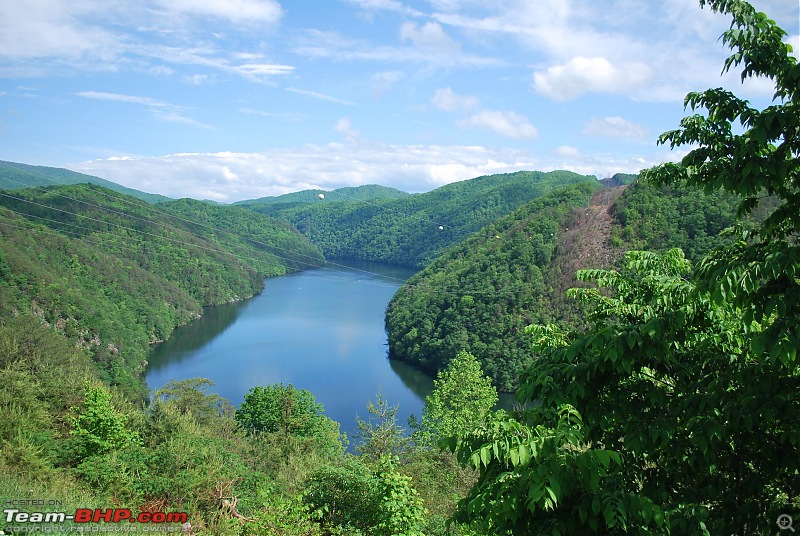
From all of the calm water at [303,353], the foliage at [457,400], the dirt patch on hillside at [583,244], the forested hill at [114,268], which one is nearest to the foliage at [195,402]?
the forested hill at [114,268]

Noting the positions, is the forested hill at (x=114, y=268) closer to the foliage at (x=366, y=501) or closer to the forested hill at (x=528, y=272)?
the forested hill at (x=528, y=272)

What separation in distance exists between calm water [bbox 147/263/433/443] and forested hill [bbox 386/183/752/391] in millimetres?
4309

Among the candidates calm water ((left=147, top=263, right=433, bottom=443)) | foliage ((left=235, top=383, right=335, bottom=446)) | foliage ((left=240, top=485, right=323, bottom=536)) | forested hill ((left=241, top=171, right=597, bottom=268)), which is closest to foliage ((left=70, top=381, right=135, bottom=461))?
foliage ((left=240, top=485, right=323, bottom=536))

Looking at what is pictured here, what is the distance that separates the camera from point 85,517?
5.52 m

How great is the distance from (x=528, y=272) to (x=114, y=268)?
146ft

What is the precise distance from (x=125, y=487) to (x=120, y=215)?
77.3 metres

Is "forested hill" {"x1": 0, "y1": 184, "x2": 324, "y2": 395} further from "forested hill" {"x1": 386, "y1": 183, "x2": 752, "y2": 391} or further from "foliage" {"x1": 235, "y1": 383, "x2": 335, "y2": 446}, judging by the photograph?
"forested hill" {"x1": 386, "y1": 183, "x2": 752, "y2": 391}

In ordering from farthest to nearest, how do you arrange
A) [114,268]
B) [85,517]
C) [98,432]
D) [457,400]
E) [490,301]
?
[114,268]
[490,301]
[457,400]
[98,432]
[85,517]

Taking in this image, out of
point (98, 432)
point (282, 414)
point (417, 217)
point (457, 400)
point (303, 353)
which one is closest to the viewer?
point (98, 432)

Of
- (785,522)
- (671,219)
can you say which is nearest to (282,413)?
(785,522)

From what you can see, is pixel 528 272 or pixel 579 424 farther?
pixel 528 272

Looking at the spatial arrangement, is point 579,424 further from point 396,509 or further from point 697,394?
point 396,509

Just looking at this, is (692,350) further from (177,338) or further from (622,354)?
(177,338)

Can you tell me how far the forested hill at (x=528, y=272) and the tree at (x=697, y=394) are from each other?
3797cm
